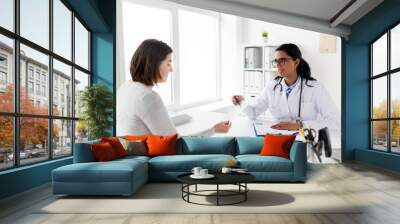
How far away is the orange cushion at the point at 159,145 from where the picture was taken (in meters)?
6.51

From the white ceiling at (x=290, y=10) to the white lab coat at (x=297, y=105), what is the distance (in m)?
1.21

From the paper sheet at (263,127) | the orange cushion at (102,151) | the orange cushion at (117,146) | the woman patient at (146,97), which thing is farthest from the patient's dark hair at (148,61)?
the paper sheet at (263,127)

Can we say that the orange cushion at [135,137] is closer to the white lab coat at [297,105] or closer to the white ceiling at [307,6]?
the white lab coat at [297,105]

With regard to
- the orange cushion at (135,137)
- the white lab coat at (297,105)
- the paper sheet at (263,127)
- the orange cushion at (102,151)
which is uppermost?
the white lab coat at (297,105)

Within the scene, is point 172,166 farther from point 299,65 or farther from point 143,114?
point 299,65

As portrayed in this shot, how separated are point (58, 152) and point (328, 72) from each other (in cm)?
571

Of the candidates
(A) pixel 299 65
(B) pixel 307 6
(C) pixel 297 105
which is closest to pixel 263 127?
(C) pixel 297 105

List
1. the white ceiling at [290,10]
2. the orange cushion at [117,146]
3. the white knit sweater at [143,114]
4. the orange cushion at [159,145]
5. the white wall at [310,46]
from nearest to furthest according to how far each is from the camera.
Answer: the orange cushion at [117,146] → the white knit sweater at [143,114] → the orange cushion at [159,145] → the white ceiling at [290,10] → the white wall at [310,46]

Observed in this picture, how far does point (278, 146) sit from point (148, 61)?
8.26 ft

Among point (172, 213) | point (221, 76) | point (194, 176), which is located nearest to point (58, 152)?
point (194, 176)

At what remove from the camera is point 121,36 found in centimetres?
877

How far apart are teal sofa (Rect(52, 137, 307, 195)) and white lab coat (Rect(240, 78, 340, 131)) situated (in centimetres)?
110

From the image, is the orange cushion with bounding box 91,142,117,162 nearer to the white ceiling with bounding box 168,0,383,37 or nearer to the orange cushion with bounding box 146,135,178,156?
the orange cushion with bounding box 146,135,178,156

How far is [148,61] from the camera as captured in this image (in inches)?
274
